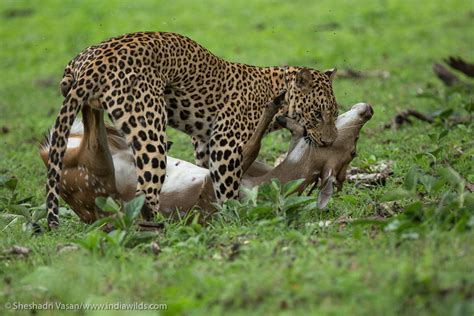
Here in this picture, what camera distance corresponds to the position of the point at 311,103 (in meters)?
8.41

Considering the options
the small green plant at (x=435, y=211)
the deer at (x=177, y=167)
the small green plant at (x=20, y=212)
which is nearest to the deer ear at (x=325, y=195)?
the deer at (x=177, y=167)

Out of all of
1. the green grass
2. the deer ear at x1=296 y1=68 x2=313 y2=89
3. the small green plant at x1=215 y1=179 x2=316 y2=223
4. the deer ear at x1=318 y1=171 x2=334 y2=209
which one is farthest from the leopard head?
the small green plant at x1=215 y1=179 x2=316 y2=223

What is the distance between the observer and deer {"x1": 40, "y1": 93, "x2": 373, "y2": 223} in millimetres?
7773

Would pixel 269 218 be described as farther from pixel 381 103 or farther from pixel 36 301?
pixel 381 103

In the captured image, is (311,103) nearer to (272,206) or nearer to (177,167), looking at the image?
(177,167)

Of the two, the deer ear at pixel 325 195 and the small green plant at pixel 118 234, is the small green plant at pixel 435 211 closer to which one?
the deer ear at pixel 325 195

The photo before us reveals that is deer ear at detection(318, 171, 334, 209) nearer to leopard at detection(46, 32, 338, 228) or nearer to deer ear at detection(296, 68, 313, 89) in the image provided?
leopard at detection(46, 32, 338, 228)

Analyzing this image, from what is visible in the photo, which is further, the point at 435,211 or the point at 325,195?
the point at 325,195

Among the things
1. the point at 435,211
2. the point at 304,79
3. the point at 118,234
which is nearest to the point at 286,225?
the point at 435,211

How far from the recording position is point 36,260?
244 inches

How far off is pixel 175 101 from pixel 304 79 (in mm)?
1272

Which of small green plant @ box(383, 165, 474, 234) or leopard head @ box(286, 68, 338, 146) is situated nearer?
small green plant @ box(383, 165, 474, 234)

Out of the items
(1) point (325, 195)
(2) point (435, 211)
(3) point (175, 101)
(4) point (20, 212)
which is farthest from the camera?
(3) point (175, 101)

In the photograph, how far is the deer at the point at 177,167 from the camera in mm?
7773
